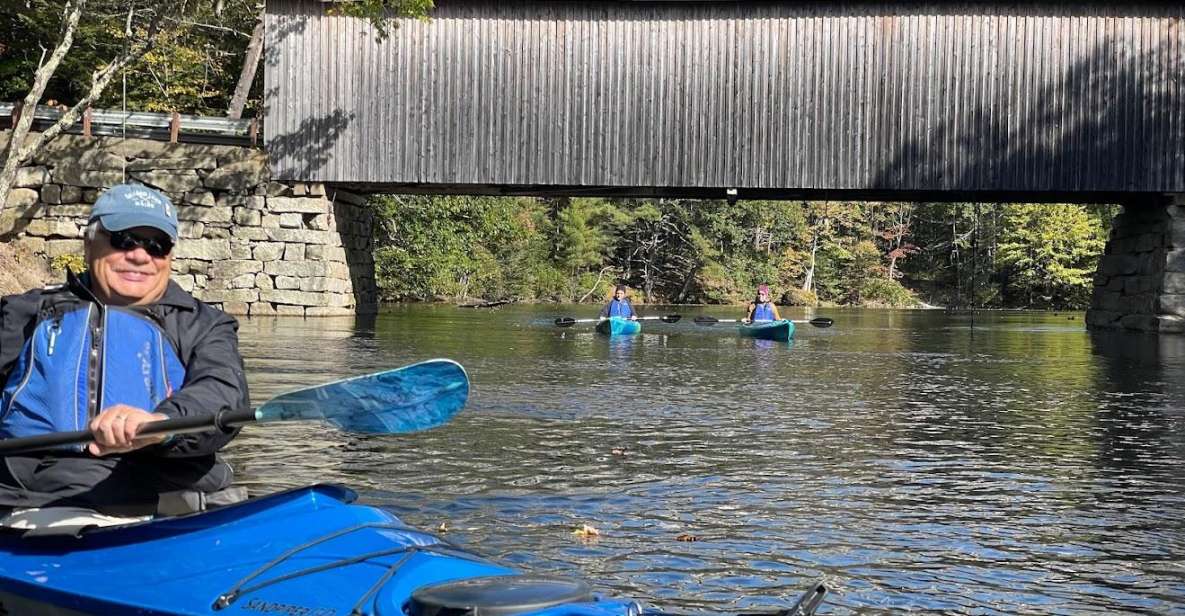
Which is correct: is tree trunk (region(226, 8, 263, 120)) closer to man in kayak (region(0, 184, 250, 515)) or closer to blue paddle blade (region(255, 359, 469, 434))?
man in kayak (region(0, 184, 250, 515))

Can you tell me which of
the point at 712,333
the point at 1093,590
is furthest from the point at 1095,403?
the point at 712,333

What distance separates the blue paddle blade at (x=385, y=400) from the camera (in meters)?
3.89

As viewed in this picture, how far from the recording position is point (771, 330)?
23750 millimetres

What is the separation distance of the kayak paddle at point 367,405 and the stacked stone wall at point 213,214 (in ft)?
72.5

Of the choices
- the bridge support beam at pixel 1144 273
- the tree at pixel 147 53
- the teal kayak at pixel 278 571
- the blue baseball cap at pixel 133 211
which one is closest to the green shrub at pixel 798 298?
the bridge support beam at pixel 1144 273

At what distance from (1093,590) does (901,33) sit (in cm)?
2020

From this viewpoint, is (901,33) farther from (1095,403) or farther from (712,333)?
(1095,403)

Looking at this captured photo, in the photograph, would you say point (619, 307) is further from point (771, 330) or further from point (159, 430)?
point (159, 430)

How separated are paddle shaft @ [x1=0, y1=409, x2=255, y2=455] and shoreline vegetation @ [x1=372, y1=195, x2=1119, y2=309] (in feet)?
157

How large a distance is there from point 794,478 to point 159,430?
4.79 meters

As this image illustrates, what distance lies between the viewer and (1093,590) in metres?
5.12

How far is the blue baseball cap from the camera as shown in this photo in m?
3.82

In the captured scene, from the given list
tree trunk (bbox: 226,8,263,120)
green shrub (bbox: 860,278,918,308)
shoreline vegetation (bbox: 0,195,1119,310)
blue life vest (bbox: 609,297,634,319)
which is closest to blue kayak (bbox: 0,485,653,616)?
blue life vest (bbox: 609,297,634,319)

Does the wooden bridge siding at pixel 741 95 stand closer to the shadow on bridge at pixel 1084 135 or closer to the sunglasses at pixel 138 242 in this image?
the shadow on bridge at pixel 1084 135
